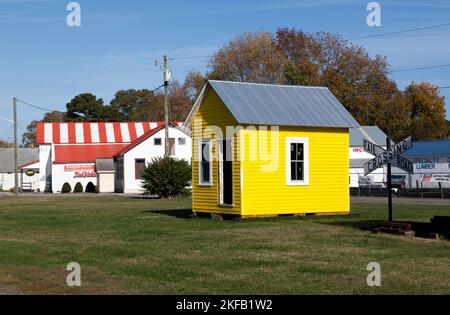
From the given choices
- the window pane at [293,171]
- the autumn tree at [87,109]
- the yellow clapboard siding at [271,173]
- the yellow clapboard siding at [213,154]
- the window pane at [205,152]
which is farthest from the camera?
the autumn tree at [87,109]

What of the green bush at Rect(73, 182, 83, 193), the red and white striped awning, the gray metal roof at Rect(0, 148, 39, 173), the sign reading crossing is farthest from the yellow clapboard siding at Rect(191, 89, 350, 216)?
the gray metal roof at Rect(0, 148, 39, 173)

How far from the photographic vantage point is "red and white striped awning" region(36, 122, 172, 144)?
77.1m

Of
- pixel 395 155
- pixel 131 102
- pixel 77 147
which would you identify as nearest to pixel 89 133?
pixel 77 147

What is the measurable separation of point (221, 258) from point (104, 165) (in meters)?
58.2

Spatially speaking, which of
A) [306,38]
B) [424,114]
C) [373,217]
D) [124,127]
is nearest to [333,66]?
[306,38]

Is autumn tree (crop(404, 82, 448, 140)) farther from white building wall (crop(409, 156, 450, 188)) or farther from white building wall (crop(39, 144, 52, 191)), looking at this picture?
white building wall (crop(39, 144, 52, 191))

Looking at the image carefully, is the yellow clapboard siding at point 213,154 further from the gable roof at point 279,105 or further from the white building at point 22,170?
the white building at point 22,170

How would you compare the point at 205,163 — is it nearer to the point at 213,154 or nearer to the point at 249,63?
the point at 213,154

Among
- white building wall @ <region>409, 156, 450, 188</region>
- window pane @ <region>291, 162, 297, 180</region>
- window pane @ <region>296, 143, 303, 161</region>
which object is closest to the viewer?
window pane @ <region>291, 162, 297, 180</region>

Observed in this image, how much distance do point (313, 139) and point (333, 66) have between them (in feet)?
193


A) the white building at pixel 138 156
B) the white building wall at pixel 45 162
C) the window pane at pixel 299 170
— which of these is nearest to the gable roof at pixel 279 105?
the window pane at pixel 299 170

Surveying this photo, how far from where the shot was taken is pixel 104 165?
236ft

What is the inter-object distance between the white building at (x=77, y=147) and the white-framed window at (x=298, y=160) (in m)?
48.3

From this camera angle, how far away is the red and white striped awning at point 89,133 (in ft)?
253
